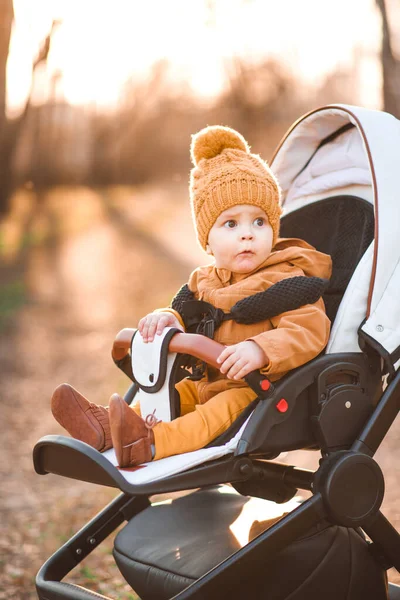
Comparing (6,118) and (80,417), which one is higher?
(80,417)

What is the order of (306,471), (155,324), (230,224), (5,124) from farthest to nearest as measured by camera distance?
(5,124) < (306,471) < (230,224) < (155,324)

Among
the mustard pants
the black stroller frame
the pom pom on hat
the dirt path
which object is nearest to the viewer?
the black stroller frame

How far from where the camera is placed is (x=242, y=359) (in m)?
2.21

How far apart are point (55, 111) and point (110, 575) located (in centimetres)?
861

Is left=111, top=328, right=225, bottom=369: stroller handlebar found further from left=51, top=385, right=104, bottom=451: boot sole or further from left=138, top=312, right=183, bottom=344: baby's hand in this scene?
left=51, top=385, right=104, bottom=451: boot sole

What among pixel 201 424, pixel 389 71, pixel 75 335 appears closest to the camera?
pixel 201 424

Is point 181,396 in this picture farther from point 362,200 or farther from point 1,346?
point 1,346

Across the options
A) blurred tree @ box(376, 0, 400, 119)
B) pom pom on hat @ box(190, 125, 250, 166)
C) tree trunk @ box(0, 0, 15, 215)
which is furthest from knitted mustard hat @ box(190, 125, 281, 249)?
tree trunk @ box(0, 0, 15, 215)

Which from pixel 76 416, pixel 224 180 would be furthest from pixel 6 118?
pixel 76 416

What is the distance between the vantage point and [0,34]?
8.73m

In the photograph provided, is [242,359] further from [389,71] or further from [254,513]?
[389,71]

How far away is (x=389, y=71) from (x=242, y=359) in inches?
139

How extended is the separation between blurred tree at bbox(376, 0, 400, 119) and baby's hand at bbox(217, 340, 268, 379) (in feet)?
10.8

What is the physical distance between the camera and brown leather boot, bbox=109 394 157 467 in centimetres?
215
